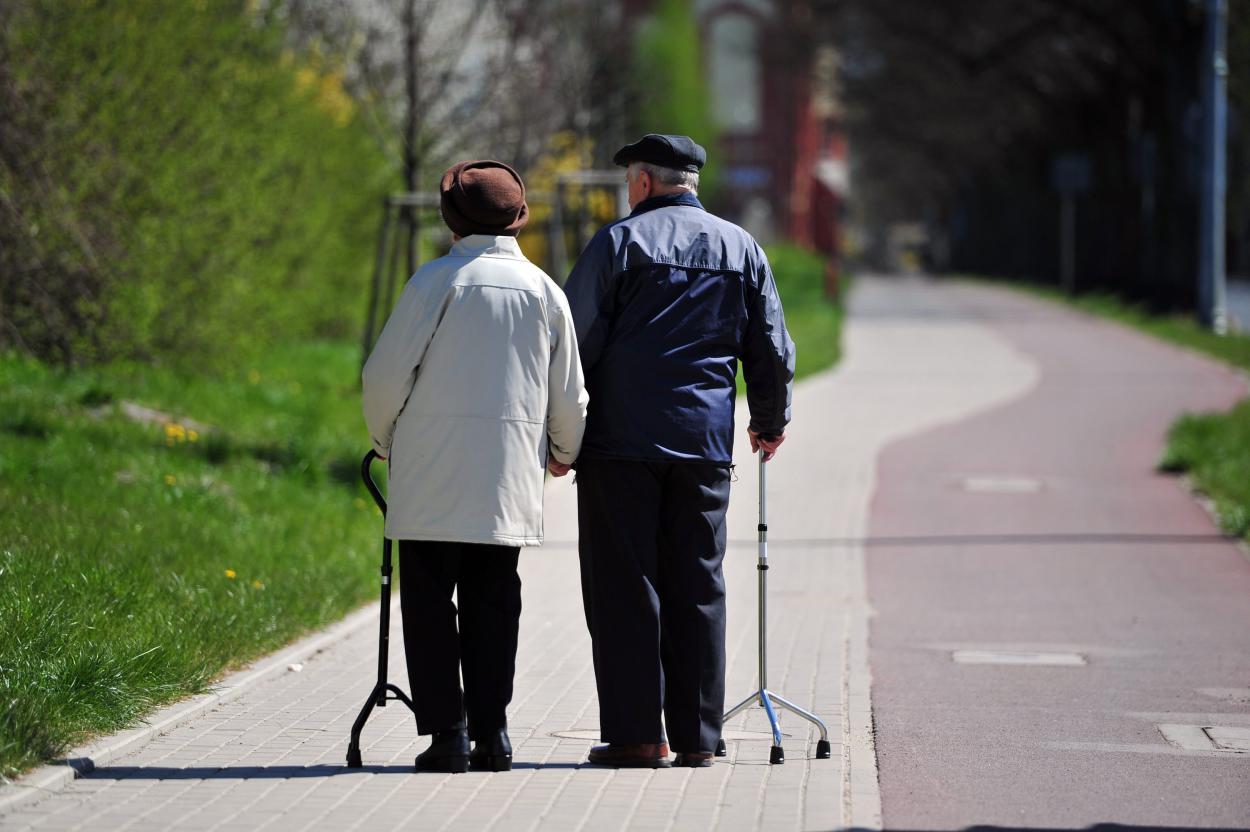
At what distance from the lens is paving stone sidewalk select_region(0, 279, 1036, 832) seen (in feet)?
18.0

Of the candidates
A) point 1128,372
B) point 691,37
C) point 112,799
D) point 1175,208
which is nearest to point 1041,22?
point 1175,208

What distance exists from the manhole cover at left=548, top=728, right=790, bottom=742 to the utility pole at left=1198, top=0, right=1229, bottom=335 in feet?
83.2

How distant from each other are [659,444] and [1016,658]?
130 inches

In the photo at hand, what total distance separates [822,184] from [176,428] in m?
62.8

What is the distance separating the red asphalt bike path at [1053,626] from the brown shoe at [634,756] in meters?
0.67

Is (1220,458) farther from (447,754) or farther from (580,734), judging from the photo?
(447,754)

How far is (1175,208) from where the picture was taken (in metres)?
39.4

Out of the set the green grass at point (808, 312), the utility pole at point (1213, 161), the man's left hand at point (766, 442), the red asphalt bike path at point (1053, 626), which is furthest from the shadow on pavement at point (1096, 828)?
the utility pole at point (1213, 161)

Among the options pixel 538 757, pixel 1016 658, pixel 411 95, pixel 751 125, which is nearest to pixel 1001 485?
pixel 1016 658

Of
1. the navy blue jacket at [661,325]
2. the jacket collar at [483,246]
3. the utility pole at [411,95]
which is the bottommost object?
the navy blue jacket at [661,325]

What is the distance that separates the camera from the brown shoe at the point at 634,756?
6191mm

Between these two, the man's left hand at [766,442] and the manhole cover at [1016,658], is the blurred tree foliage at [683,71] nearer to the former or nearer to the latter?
the manhole cover at [1016,658]

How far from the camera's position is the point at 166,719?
6.75 m

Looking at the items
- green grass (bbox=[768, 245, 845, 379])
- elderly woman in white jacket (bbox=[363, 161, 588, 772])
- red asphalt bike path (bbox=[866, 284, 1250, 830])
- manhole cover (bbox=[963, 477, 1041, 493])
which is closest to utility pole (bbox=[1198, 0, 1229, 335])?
green grass (bbox=[768, 245, 845, 379])
